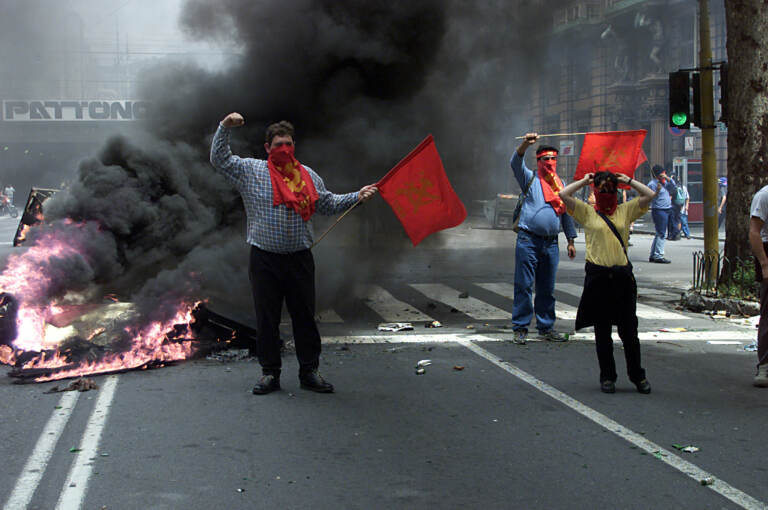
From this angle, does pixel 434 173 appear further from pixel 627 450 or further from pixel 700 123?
pixel 700 123

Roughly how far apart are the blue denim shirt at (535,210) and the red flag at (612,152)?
49 cm

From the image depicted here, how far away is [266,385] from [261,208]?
114cm

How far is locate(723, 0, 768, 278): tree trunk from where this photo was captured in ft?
28.3

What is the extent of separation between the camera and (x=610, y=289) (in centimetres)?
531

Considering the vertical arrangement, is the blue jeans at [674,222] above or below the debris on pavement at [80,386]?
above

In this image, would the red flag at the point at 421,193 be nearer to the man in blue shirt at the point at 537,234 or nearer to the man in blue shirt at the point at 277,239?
the man in blue shirt at the point at 277,239

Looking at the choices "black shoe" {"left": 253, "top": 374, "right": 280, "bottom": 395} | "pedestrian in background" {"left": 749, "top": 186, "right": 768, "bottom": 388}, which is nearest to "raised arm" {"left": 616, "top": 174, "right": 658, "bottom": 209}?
"pedestrian in background" {"left": 749, "top": 186, "right": 768, "bottom": 388}

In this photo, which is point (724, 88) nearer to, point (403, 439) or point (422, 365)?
point (422, 365)

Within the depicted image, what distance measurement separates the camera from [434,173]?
5852 millimetres

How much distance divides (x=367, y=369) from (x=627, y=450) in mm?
2368

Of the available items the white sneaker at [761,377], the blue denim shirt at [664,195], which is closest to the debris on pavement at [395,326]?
the white sneaker at [761,377]

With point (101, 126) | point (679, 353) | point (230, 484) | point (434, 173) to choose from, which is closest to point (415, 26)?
point (434, 173)

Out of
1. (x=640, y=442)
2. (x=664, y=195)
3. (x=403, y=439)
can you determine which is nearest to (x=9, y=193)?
(x=664, y=195)

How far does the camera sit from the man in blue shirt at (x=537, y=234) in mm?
6945
